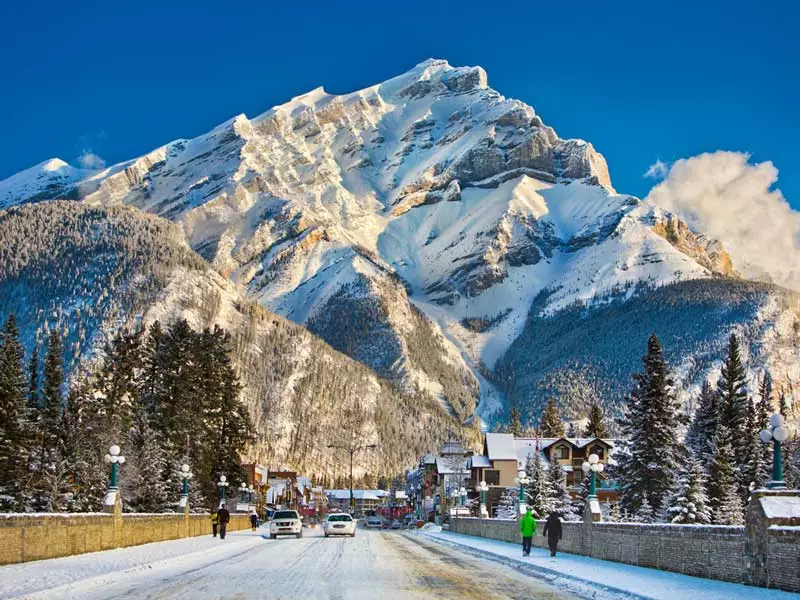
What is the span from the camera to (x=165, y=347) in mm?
69938

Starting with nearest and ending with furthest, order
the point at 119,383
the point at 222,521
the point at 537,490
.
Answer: the point at 222,521, the point at 119,383, the point at 537,490

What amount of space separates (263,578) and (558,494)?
52.8m

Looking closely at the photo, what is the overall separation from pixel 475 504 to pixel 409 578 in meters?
86.1

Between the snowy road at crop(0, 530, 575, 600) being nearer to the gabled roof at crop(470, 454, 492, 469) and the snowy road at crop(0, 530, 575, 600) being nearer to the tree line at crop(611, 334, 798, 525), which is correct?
the tree line at crop(611, 334, 798, 525)

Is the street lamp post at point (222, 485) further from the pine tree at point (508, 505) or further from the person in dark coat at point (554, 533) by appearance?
the person in dark coat at point (554, 533)

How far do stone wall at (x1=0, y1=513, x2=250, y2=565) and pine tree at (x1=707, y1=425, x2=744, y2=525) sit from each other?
32.3 meters

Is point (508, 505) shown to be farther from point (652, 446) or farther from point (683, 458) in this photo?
point (683, 458)

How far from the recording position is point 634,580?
81.9 ft

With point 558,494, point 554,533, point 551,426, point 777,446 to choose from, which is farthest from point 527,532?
point 551,426

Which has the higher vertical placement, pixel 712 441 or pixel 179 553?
pixel 712 441

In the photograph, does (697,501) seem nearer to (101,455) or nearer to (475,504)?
(101,455)

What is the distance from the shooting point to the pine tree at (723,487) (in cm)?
5962

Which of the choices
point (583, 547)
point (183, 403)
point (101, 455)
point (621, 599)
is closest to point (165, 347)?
point (183, 403)

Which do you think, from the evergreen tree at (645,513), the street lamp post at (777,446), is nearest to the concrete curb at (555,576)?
the street lamp post at (777,446)
